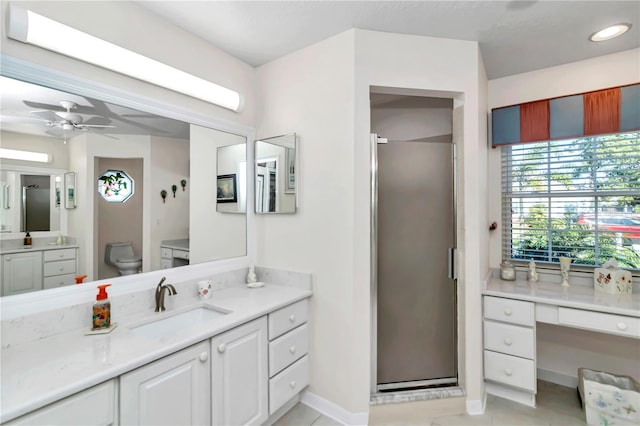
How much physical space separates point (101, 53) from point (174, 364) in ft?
4.95

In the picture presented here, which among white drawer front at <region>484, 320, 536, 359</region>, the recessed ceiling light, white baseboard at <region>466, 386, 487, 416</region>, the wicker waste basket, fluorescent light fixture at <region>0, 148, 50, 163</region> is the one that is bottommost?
white baseboard at <region>466, 386, 487, 416</region>

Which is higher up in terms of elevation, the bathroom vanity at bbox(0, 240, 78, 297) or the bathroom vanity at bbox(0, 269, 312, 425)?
the bathroom vanity at bbox(0, 240, 78, 297)

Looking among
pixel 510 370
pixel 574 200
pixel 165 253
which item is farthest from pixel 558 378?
pixel 165 253

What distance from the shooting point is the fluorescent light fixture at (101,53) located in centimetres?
123

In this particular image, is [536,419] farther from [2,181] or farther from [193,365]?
[2,181]

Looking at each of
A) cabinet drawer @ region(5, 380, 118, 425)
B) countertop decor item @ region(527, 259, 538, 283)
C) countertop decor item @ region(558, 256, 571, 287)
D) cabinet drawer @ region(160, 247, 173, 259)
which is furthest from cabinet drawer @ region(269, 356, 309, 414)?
countertop decor item @ region(558, 256, 571, 287)

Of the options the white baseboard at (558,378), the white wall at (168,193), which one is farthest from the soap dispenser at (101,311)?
the white baseboard at (558,378)

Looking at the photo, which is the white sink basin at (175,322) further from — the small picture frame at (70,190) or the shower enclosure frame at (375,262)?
the shower enclosure frame at (375,262)

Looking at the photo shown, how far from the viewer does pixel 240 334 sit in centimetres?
156

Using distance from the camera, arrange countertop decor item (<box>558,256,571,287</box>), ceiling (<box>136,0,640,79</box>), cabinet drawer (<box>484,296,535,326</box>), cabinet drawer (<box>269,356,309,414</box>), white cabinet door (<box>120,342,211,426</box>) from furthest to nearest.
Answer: countertop decor item (<box>558,256,571,287</box>), cabinet drawer (<box>484,296,535,326</box>), cabinet drawer (<box>269,356,309,414</box>), ceiling (<box>136,0,640,79</box>), white cabinet door (<box>120,342,211,426</box>)

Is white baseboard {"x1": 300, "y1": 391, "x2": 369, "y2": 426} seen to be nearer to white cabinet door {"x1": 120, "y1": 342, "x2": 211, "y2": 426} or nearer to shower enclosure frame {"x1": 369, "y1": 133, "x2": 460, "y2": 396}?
shower enclosure frame {"x1": 369, "y1": 133, "x2": 460, "y2": 396}

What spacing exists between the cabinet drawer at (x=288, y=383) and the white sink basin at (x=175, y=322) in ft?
1.78

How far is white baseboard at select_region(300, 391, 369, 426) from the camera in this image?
6.11 feet

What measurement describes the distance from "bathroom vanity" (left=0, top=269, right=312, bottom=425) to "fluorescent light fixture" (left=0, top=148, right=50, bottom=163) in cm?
71
